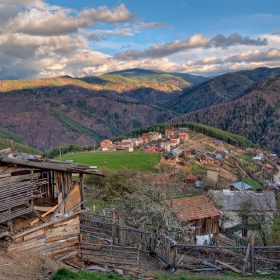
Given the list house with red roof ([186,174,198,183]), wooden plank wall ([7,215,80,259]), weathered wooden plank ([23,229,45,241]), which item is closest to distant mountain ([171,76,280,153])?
house with red roof ([186,174,198,183])

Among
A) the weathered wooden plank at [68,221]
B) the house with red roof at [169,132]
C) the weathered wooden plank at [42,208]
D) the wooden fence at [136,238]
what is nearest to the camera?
the weathered wooden plank at [42,208]

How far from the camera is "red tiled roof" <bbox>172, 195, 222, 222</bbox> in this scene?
79.7 feet

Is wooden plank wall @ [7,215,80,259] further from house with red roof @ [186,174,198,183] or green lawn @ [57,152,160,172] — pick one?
green lawn @ [57,152,160,172]

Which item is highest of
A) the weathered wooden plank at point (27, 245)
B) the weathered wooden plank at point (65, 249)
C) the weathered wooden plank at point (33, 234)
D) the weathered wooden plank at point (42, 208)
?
the weathered wooden plank at point (42, 208)

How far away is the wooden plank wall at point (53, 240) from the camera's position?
39.5ft

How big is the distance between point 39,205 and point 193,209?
1515 cm

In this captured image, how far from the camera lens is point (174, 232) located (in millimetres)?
19984

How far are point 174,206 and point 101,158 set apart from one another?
55.4 metres

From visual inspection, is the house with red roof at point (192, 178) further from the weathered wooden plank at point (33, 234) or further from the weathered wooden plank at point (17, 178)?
the weathered wooden plank at point (17, 178)

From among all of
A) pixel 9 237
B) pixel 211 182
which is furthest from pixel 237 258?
pixel 211 182

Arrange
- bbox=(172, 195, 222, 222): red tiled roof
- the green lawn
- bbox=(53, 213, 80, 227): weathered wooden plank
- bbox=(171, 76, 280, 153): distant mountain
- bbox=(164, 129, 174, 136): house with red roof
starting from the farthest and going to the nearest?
bbox=(171, 76, 280, 153): distant mountain → bbox=(164, 129, 174, 136): house with red roof → the green lawn → bbox=(172, 195, 222, 222): red tiled roof → bbox=(53, 213, 80, 227): weathered wooden plank

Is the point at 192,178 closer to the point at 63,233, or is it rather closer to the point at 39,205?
the point at 63,233

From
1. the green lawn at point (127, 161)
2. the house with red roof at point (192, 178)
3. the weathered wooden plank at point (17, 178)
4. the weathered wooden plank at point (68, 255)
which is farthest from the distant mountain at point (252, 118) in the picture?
the weathered wooden plank at point (17, 178)

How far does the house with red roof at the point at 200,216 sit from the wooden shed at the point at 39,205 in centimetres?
1197
